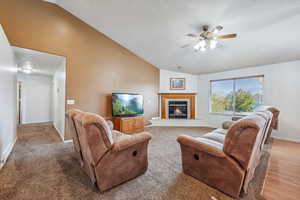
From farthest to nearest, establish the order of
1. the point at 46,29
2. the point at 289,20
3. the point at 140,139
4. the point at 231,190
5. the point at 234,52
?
the point at 234,52 < the point at 46,29 < the point at 289,20 < the point at 140,139 < the point at 231,190

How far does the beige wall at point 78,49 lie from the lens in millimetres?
2923

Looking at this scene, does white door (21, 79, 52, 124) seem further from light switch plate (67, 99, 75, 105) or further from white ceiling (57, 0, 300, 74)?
white ceiling (57, 0, 300, 74)

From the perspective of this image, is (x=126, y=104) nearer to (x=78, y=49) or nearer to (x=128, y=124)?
(x=128, y=124)

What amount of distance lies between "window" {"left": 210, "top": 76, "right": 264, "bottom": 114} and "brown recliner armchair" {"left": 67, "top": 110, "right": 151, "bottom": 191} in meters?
4.66

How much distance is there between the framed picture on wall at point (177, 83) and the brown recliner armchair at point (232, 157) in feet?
14.9

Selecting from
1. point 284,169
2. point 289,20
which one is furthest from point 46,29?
point 284,169

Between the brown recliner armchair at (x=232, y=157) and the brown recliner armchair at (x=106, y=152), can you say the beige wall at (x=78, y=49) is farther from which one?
the brown recliner armchair at (x=232, y=157)

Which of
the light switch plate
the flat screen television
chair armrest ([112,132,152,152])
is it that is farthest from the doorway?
chair armrest ([112,132,152,152])

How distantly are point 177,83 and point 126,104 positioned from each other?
2831mm

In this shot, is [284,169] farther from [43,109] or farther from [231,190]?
[43,109]

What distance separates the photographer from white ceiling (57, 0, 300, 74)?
2.39 metres

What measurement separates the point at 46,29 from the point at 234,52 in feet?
16.9

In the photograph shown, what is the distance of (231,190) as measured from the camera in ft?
5.00

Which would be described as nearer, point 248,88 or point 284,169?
point 284,169
